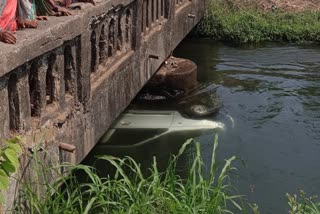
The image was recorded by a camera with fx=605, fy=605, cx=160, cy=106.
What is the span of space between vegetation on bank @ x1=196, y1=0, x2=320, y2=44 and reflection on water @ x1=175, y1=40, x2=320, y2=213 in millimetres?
346

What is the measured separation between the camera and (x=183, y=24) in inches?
435

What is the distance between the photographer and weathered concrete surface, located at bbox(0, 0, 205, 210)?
4207mm

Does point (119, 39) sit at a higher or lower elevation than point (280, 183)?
higher

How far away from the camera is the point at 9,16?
4398 millimetres

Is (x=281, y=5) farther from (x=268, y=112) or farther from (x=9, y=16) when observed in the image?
(x=9, y=16)

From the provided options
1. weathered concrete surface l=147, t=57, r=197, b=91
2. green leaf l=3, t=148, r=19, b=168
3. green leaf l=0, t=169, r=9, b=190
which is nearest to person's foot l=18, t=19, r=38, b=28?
green leaf l=3, t=148, r=19, b=168

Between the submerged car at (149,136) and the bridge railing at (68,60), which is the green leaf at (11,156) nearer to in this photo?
the bridge railing at (68,60)

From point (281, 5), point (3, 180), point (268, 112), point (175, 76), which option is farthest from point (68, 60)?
point (281, 5)

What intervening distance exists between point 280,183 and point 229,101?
337 cm

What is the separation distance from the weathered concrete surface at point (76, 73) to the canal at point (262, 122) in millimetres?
1283

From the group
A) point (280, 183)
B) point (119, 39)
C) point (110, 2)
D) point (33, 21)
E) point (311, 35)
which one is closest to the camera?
point (33, 21)

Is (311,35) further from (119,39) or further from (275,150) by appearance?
(119,39)

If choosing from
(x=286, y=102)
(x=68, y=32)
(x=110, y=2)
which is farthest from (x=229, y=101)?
(x=68, y=32)

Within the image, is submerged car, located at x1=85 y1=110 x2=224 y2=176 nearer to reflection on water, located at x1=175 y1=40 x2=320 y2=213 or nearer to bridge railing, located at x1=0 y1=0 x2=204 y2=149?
reflection on water, located at x1=175 y1=40 x2=320 y2=213
